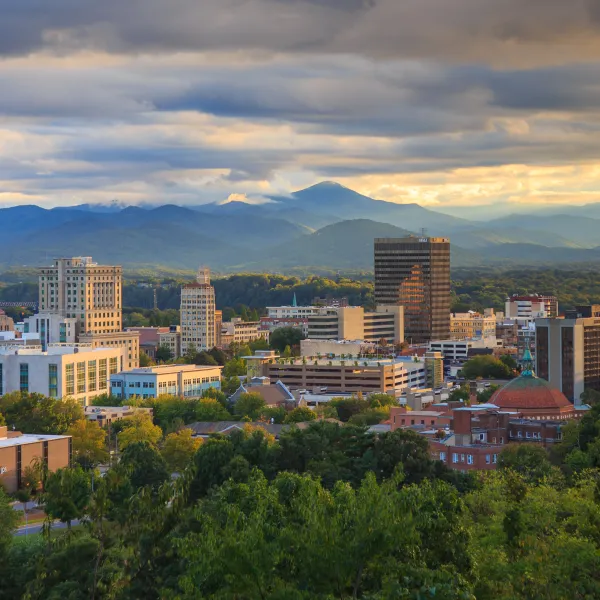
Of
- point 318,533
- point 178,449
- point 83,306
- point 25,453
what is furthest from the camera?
point 83,306

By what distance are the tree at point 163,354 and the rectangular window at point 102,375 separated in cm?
5339

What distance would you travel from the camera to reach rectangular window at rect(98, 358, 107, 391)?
443 ft

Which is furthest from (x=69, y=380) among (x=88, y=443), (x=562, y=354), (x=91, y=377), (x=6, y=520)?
(x=6, y=520)

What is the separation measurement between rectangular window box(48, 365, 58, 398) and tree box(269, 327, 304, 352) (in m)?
58.6

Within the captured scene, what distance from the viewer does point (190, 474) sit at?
58562 mm

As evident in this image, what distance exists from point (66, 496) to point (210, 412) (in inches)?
2187

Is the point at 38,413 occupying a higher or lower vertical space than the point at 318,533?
lower

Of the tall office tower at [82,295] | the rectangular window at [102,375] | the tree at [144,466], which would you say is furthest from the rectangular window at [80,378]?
the tree at [144,466]

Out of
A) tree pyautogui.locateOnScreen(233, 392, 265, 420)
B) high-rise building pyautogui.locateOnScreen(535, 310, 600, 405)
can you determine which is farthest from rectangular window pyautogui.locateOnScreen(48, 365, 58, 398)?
high-rise building pyautogui.locateOnScreen(535, 310, 600, 405)

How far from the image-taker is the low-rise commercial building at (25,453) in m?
85.6

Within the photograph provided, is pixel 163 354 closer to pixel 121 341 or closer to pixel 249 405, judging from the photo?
pixel 121 341

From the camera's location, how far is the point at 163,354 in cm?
19475

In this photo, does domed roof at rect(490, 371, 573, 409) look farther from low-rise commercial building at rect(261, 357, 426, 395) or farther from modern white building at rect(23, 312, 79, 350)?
modern white building at rect(23, 312, 79, 350)

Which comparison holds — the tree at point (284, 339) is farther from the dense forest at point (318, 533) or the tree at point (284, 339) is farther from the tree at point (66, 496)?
the tree at point (66, 496)
